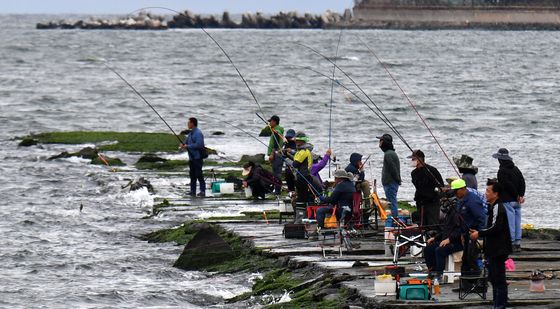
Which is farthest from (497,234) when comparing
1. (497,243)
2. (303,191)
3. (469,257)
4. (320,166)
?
(320,166)

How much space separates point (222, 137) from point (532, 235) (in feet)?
78.0

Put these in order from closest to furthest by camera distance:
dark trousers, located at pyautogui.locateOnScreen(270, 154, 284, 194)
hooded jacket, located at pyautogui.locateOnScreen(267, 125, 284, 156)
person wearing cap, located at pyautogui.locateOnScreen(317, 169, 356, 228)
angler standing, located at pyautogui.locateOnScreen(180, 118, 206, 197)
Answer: person wearing cap, located at pyautogui.locateOnScreen(317, 169, 356, 228)
hooded jacket, located at pyautogui.locateOnScreen(267, 125, 284, 156)
dark trousers, located at pyautogui.locateOnScreen(270, 154, 284, 194)
angler standing, located at pyautogui.locateOnScreen(180, 118, 206, 197)

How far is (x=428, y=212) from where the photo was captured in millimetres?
18984

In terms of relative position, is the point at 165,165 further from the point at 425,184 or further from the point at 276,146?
the point at 425,184

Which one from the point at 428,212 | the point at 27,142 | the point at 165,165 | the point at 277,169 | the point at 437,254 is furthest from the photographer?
the point at 27,142

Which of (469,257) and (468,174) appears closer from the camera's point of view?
(469,257)

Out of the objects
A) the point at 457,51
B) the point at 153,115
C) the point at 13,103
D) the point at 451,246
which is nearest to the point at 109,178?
the point at 451,246

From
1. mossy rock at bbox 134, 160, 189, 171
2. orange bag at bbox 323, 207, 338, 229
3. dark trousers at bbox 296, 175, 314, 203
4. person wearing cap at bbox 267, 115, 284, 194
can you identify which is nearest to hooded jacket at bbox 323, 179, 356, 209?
orange bag at bbox 323, 207, 338, 229

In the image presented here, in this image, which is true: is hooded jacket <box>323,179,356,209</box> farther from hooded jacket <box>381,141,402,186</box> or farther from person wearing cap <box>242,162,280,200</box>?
person wearing cap <box>242,162,280,200</box>

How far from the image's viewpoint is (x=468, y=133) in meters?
47.8

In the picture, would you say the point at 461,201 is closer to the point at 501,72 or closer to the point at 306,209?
the point at 306,209

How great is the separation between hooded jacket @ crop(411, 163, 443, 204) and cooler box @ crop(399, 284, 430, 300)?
Result: 10.6 feet

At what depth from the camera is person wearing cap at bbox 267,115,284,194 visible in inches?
1019

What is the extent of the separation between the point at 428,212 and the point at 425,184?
14.3 inches
